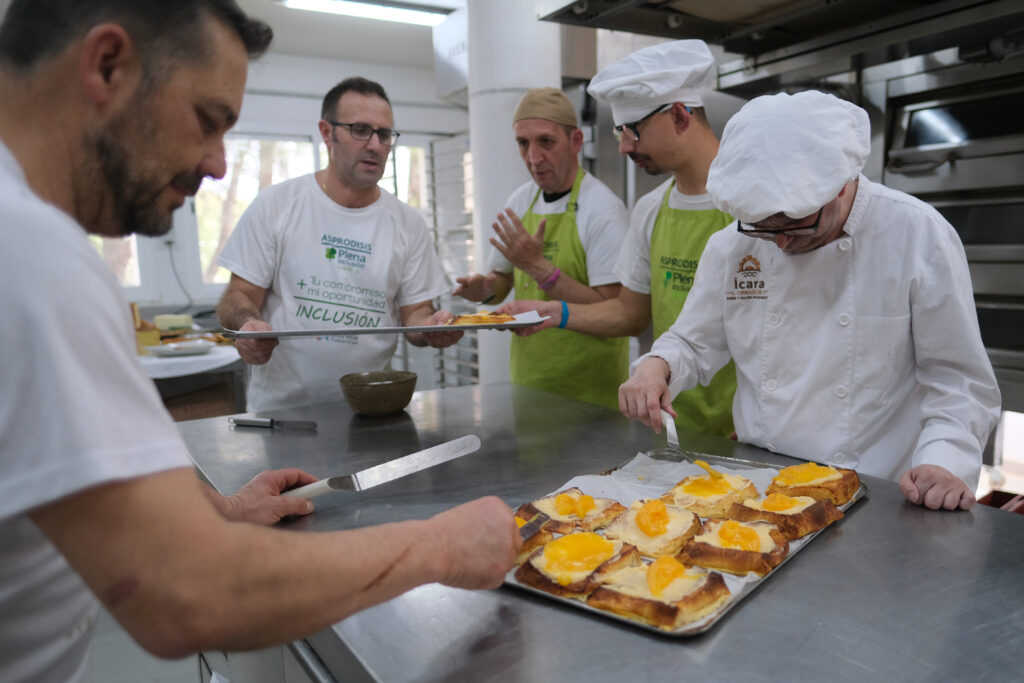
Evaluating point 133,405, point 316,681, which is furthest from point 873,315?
point 133,405

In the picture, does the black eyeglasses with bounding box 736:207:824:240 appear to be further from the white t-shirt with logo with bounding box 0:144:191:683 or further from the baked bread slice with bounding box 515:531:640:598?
the white t-shirt with logo with bounding box 0:144:191:683

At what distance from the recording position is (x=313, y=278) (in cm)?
251

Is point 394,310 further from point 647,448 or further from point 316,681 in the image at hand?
point 316,681

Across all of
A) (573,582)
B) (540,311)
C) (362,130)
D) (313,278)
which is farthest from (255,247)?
(573,582)

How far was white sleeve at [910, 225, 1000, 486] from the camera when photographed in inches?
54.2

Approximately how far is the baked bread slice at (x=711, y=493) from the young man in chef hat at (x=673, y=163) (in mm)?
868

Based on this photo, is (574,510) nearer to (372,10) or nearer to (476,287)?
(476,287)

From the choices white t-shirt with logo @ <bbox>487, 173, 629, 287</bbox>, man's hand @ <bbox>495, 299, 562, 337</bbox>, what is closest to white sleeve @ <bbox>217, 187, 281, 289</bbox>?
man's hand @ <bbox>495, 299, 562, 337</bbox>

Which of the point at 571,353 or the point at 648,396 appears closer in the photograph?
the point at 648,396

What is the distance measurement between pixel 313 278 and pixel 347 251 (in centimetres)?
16

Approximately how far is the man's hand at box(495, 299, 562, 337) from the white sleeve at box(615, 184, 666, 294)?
0.27 m

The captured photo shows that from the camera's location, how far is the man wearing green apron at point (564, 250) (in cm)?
271

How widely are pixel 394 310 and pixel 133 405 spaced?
2.11 meters

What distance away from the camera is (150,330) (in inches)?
166
